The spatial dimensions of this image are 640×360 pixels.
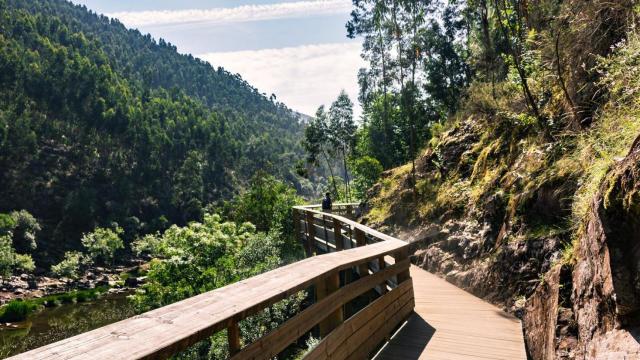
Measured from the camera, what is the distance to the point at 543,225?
6371 millimetres

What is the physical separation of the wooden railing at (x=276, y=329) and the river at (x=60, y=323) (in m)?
32.3

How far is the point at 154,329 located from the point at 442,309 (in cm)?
515

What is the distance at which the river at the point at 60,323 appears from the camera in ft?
102

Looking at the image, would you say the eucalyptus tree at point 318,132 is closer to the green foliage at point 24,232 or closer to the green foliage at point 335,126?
the green foliage at point 335,126

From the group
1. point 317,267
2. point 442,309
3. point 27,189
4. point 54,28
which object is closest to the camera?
point 317,267

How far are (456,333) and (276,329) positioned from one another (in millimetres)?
3299

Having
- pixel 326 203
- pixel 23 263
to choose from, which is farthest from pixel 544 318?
pixel 23 263

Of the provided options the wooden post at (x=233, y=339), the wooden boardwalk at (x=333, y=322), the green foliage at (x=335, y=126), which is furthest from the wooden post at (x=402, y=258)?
the green foliage at (x=335, y=126)

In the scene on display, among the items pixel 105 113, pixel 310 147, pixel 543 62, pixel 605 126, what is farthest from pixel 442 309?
pixel 105 113

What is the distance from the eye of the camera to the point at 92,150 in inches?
3760

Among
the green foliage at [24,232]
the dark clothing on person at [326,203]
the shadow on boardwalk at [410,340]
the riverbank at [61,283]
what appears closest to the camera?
the shadow on boardwalk at [410,340]

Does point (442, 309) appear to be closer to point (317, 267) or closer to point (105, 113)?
point (317, 267)

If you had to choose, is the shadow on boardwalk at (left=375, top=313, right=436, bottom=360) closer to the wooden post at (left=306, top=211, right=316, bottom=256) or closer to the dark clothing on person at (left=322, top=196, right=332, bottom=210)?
the wooden post at (left=306, top=211, right=316, bottom=256)

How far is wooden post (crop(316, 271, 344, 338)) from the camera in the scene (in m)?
3.52
